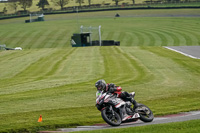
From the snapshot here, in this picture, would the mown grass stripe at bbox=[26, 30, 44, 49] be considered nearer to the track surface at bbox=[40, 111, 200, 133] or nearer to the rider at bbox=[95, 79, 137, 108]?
the track surface at bbox=[40, 111, 200, 133]

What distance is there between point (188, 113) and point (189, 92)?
5.54 metres

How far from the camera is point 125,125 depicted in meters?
13.0

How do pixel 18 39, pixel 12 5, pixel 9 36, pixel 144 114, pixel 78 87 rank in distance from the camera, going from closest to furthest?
pixel 144 114, pixel 78 87, pixel 18 39, pixel 9 36, pixel 12 5

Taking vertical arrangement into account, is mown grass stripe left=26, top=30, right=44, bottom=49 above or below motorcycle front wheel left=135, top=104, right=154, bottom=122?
below

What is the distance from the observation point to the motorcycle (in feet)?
41.2

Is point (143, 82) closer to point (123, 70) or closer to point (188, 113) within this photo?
point (123, 70)

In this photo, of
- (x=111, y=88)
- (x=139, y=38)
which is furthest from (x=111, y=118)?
(x=139, y=38)

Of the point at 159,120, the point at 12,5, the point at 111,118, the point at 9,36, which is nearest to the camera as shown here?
the point at 111,118

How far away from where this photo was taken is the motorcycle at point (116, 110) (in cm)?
1255

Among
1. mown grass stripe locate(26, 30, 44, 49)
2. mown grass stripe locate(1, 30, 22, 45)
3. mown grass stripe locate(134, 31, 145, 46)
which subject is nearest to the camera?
mown grass stripe locate(134, 31, 145, 46)

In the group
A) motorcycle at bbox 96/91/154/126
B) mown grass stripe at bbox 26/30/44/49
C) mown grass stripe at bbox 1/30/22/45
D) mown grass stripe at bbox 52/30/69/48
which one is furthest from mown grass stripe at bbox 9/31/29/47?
motorcycle at bbox 96/91/154/126

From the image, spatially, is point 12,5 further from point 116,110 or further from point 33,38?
point 116,110

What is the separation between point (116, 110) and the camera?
42.3 ft

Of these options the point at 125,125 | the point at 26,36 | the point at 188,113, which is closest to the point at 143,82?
the point at 188,113
